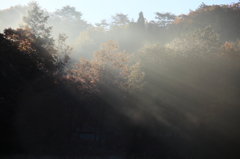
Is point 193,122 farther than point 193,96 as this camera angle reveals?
No

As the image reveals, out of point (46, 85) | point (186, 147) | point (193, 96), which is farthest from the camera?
point (193, 96)

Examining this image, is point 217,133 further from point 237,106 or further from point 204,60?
point 204,60

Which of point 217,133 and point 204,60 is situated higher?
point 204,60

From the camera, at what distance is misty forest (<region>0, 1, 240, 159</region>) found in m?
19.5

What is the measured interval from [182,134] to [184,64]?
10403mm

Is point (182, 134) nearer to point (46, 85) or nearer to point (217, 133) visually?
point (217, 133)

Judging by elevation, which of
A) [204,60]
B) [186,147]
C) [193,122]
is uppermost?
[204,60]

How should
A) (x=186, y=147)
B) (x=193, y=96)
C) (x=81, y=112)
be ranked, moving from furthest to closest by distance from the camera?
(x=193, y=96) → (x=186, y=147) → (x=81, y=112)

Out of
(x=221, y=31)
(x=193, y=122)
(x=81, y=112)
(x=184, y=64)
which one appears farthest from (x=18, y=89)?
(x=221, y=31)

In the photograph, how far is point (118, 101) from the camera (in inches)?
1093

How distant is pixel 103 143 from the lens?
2486 centimetres

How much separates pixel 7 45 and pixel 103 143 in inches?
473

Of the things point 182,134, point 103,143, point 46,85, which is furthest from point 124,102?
point 46,85

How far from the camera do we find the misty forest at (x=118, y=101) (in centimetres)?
1948
